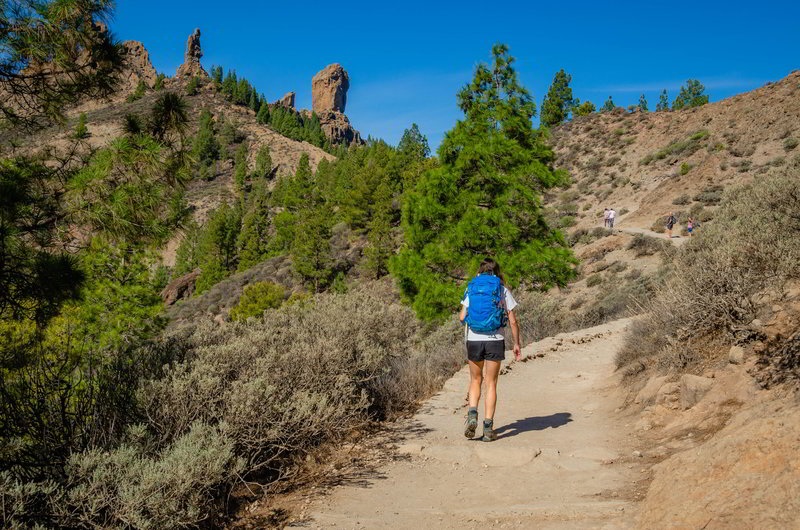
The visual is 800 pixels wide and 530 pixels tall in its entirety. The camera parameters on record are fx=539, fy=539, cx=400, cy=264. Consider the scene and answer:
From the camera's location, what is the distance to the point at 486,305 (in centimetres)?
530

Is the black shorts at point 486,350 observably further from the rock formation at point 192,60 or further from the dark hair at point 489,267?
the rock formation at point 192,60

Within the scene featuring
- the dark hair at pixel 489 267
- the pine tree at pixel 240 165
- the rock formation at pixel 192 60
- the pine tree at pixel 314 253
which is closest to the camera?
the dark hair at pixel 489 267

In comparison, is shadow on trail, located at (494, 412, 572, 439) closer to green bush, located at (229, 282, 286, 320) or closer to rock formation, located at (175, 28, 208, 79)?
green bush, located at (229, 282, 286, 320)

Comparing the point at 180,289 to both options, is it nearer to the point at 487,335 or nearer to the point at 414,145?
the point at 414,145

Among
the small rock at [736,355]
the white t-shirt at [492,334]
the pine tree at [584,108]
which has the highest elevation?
the pine tree at [584,108]

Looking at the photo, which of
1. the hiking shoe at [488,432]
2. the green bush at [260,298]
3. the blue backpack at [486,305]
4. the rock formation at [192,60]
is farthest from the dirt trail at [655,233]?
the rock formation at [192,60]

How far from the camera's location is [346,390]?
5441 mm

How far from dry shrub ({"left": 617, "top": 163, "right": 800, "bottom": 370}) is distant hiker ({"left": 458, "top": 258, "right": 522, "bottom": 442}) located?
6.70 ft

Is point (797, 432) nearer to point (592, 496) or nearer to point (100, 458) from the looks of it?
point (592, 496)

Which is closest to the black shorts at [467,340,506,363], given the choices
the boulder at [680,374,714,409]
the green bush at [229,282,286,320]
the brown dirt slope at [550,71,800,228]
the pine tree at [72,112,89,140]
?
the boulder at [680,374,714,409]

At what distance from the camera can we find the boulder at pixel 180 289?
193ft

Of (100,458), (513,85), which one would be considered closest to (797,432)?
(100,458)

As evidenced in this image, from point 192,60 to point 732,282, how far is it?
169m

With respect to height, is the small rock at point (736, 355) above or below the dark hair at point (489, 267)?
below
